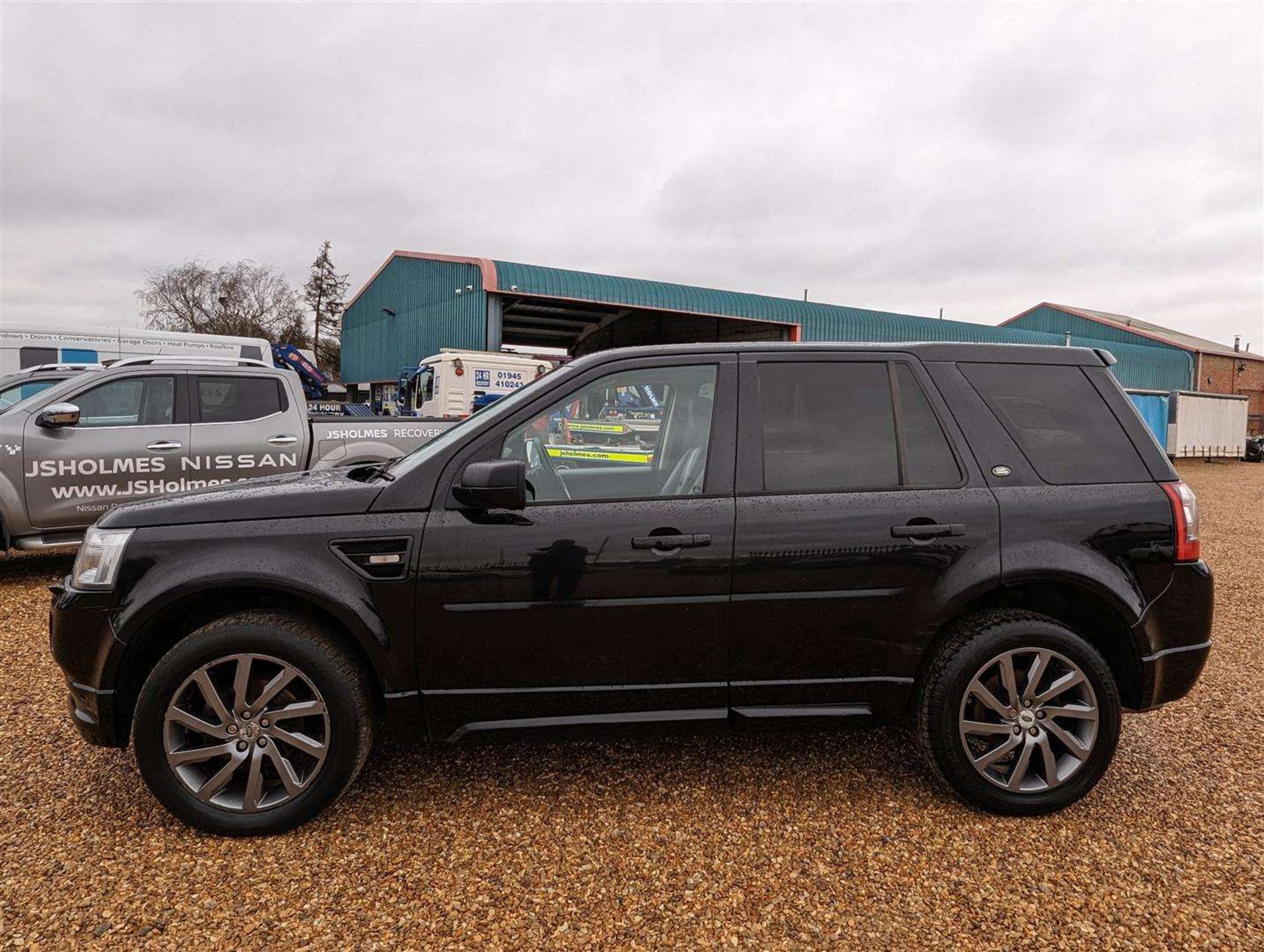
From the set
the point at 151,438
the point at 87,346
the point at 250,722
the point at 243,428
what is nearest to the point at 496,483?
the point at 250,722

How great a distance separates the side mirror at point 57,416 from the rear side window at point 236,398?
929 millimetres

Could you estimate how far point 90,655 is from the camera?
257cm

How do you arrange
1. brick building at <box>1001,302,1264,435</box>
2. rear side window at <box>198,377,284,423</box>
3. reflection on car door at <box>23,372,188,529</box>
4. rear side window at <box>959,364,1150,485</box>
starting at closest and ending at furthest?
rear side window at <box>959,364,1150,485</box> < reflection on car door at <box>23,372,188,529</box> < rear side window at <box>198,377,284,423</box> < brick building at <box>1001,302,1264,435</box>

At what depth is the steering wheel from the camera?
275 centimetres

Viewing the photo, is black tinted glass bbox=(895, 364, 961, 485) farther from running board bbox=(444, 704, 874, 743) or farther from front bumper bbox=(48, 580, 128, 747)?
front bumper bbox=(48, 580, 128, 747)

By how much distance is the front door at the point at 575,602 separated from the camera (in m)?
2.61

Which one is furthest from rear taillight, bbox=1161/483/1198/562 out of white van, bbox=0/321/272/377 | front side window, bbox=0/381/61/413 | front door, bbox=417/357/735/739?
white van, bbox=0/321/272/377

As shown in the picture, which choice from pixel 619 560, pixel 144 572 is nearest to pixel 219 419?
pixel 144 572

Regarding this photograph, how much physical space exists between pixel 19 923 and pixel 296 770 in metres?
0.83

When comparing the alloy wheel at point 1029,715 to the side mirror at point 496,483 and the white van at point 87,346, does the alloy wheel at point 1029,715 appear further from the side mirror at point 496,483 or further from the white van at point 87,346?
the white van at point 87,346

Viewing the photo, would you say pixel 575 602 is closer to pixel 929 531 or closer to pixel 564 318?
pixel 929 531

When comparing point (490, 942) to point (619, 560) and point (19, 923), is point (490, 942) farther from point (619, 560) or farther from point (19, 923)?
point (19, 923)

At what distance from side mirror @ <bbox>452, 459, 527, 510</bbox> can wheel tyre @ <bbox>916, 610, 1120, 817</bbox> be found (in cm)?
173

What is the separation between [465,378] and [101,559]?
1512 cm
